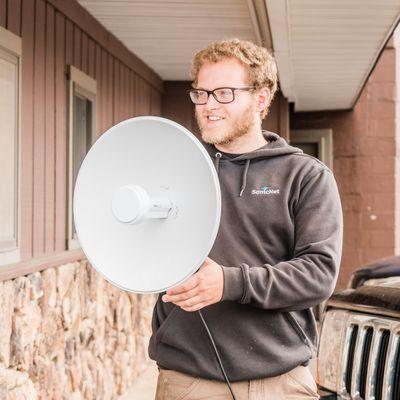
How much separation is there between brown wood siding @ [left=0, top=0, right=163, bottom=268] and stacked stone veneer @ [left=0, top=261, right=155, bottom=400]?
286 mm

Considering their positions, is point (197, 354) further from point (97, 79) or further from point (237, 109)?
→ point (97, 79)

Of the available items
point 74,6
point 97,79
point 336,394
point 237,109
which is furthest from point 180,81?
point 237,109

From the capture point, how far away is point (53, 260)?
16.2 ft

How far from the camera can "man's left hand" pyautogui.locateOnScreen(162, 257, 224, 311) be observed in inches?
73.5

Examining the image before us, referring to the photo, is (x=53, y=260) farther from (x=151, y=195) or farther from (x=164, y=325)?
(x=151, y=195)

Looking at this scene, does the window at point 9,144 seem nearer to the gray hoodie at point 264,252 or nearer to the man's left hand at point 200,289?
the gray hoodie at point 264,252

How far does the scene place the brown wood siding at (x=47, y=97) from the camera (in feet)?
15.0

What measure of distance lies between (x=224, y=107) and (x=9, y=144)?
2463 mm

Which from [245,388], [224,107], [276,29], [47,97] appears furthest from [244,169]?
[276,29]

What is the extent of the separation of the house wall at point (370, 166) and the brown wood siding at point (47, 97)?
5.02m

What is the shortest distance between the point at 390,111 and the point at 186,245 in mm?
9078

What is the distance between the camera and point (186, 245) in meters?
1.86

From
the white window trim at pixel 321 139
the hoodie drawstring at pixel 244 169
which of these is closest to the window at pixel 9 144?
the hoodie drawstring at pixel 244 169

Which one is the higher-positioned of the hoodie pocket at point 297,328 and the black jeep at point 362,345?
the hoodie pocket at point 297,328
